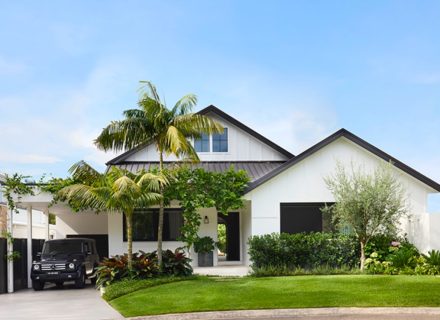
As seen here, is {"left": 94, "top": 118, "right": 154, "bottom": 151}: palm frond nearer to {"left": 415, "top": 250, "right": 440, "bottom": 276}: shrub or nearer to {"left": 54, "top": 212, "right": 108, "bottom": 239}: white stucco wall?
{"left": 415, "top": 250, "right": 440, "bottom": 276}: shrub

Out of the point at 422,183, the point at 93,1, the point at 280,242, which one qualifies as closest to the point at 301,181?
the point at 280,242

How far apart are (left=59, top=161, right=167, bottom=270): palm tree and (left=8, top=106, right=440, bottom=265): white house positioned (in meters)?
2.44

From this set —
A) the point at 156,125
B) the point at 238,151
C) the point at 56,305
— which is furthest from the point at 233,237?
the point at 56,305

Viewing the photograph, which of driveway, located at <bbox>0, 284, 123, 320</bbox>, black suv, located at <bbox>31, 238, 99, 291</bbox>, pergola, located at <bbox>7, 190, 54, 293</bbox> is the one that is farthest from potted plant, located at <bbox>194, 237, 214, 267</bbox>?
pergola, located at <bbox>7, 190, 54, 293</bbox>

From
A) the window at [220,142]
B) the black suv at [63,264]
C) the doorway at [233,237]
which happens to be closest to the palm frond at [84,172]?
the black suv at [63,264]

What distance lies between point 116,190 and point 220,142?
889cm

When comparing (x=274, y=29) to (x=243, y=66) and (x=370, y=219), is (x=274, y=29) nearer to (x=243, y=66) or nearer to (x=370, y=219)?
(x=243, y=66)

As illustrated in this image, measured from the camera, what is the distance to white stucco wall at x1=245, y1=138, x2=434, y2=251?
22453 mm

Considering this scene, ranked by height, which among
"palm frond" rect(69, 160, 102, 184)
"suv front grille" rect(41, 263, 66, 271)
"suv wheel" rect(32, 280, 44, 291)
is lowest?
"suv wheel" rect(32, 280, 44, 291)

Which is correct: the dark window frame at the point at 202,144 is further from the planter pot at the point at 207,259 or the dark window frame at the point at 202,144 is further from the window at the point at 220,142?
the planter pot at the point at 207,259

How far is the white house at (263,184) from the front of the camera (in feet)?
73.7

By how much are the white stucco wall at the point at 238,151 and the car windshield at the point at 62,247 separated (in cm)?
533

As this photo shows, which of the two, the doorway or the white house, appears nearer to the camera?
the white house

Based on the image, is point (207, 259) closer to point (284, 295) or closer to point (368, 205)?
point (368, 205)
